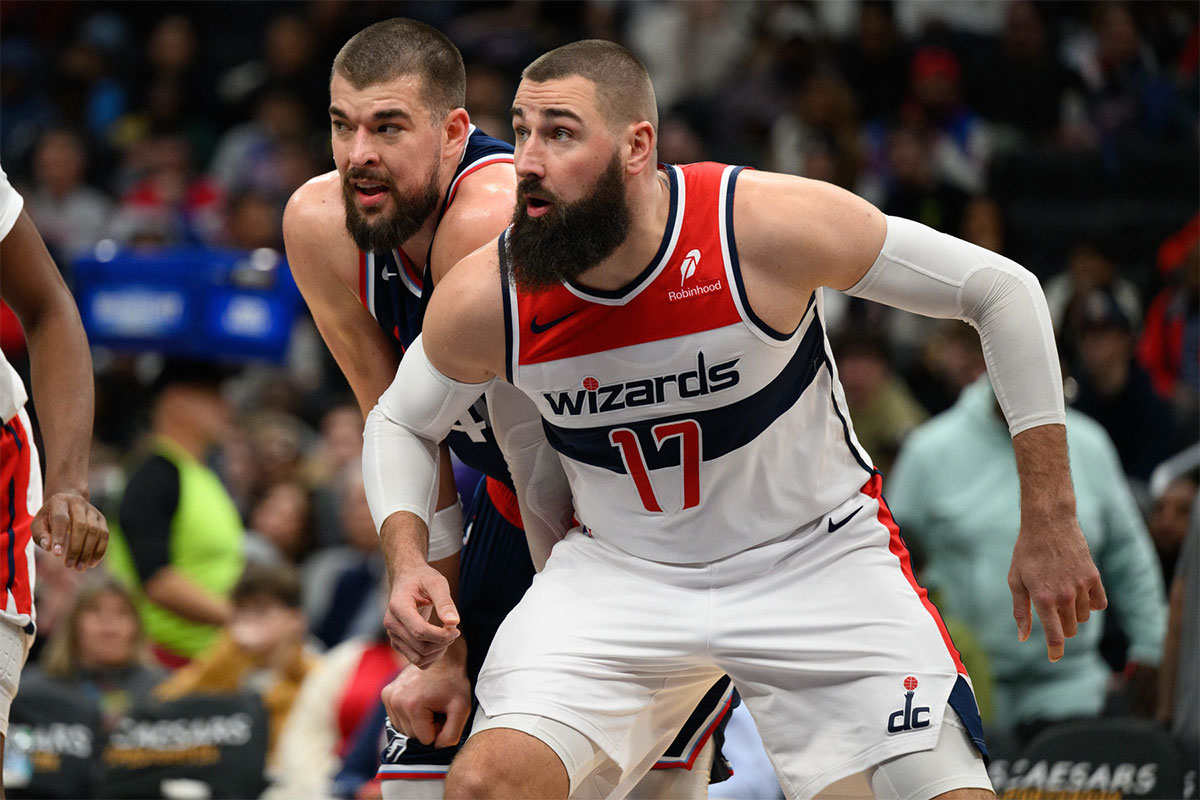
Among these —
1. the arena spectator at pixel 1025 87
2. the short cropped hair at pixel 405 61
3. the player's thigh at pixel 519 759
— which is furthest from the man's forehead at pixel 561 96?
the arena spectator at pixel 1025 87

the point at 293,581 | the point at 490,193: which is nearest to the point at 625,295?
the point at 490,193

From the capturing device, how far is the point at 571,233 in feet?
10.3

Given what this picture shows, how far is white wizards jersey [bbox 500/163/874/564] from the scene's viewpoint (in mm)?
3193

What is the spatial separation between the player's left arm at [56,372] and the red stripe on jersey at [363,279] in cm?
64

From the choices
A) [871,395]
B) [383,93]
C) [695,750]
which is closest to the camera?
[383,93]

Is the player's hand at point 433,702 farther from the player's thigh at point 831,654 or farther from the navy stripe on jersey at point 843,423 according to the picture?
the navy stripe on jersey at point 843,423

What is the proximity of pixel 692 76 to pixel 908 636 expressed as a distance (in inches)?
331

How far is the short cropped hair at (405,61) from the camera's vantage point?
11.6 ft

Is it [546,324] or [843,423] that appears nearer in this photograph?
[546,324]

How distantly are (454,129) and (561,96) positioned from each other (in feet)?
1.96

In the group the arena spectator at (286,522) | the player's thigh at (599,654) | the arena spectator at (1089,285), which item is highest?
the arena spectator at (1089,285)

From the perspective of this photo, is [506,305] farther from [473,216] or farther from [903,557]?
[903,557]

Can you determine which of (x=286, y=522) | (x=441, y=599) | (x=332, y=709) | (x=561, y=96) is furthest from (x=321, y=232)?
(x=286, y=522)

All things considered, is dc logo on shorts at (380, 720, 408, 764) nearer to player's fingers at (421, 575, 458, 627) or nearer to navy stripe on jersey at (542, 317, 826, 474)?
player's fingers at (421, 575, 458, 627)
